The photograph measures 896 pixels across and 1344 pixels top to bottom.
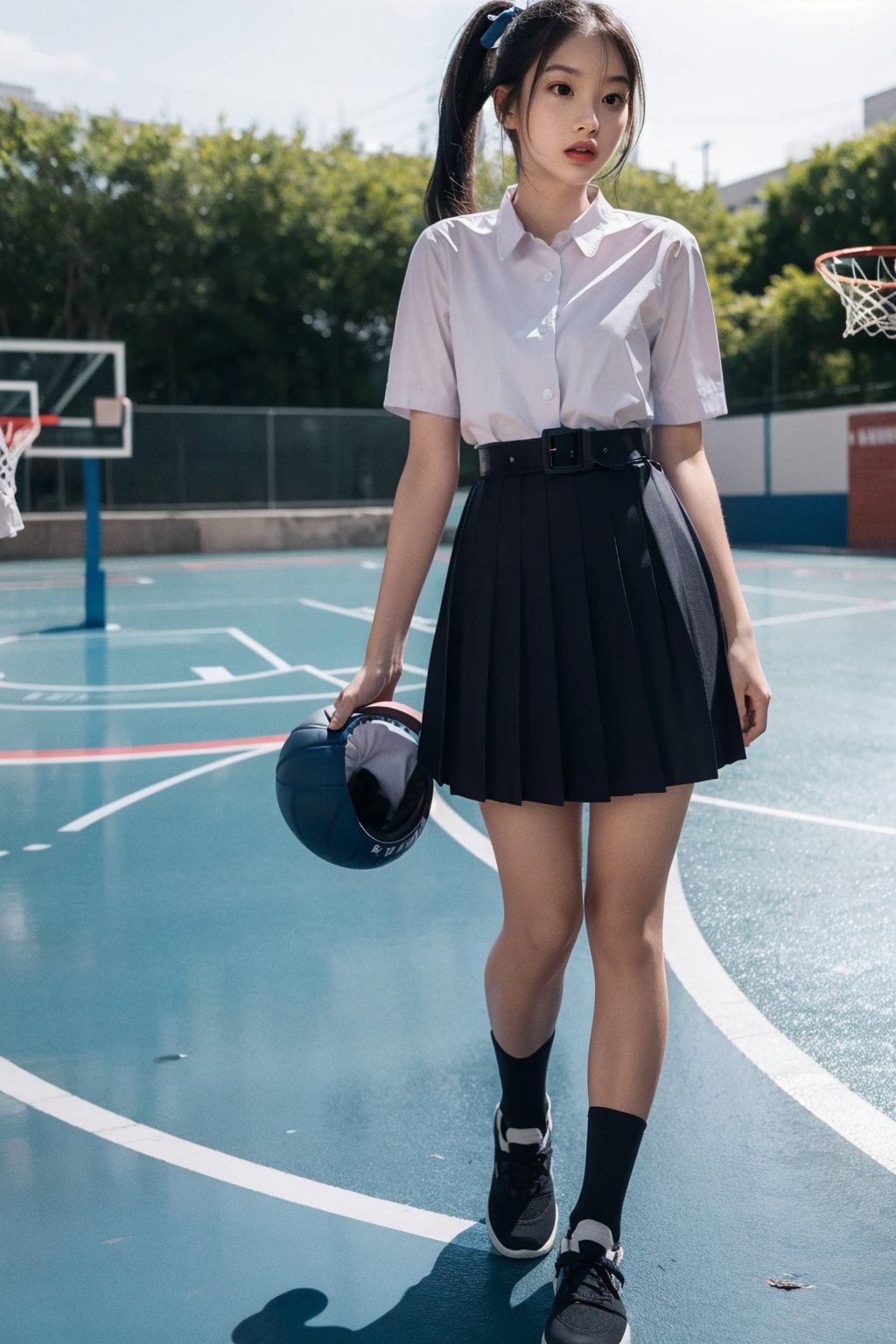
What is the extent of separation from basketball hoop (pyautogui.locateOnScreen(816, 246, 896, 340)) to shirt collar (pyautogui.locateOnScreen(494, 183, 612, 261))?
4.27 metres

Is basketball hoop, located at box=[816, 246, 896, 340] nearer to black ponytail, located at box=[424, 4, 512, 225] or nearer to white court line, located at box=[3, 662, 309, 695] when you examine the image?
black ponytail, located at box=[424, 4, 512, 225]

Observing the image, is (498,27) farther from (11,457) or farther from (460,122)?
(11,457)

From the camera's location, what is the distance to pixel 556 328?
211 cm

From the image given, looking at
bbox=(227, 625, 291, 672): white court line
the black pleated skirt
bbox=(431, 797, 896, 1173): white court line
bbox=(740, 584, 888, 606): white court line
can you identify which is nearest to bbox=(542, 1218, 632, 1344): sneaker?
the black pleated skirt

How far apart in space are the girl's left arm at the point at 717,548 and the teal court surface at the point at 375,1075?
2.99ft

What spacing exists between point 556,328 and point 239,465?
78.3 feet

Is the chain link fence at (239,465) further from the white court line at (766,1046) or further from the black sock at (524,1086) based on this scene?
the black sock at (524,1086)

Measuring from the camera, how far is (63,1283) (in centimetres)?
226

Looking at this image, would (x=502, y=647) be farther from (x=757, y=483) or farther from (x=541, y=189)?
(x=757, y=483)

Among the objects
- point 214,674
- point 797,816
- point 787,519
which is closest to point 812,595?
point 214,674

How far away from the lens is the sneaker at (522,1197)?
7.75 feet

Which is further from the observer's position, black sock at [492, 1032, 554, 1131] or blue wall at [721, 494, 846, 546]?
blue wall at [721, 494, 846, 546]

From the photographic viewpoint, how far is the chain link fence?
2414 cm

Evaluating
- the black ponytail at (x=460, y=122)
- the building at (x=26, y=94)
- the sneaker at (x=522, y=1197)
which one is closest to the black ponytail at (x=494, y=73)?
the black ponytail at (x=460, y=122)
